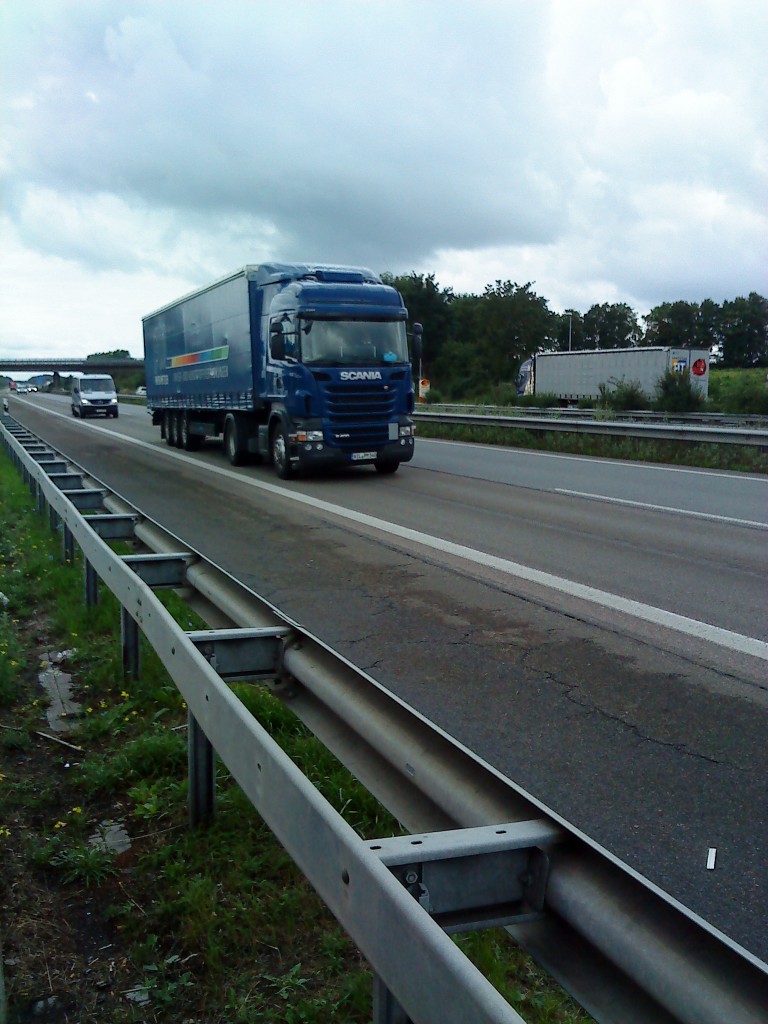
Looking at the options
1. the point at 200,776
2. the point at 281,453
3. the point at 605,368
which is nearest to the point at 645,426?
the point at 281,453

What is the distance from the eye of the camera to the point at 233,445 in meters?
19.1

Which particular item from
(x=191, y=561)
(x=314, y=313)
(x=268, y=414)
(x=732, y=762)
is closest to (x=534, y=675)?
(x=732, y=762)

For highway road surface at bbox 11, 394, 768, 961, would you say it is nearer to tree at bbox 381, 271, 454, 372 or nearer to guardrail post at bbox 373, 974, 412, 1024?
guardrail post at bbox 373, 974, 412, 1024

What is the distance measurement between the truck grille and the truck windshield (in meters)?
0.41

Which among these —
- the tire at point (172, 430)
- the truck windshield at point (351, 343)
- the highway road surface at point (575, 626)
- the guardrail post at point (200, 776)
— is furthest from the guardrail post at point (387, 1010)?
the tire at point (172, 430)

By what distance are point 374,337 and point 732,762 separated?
1268 cm

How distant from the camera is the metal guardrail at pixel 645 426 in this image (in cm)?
1886

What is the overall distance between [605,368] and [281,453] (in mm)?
31349

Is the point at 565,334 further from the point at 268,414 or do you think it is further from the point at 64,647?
the point at 64,647

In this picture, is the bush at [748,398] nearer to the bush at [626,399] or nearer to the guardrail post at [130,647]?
the bush at [626,399]

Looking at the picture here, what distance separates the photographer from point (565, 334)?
12088cm

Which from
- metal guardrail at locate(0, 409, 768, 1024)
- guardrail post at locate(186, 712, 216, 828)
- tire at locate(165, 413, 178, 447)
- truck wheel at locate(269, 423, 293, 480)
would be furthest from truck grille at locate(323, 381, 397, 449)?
metal guardrail at locate(0, 409, 768, 1024)

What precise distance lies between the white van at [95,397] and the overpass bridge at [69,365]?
86116 millimetres

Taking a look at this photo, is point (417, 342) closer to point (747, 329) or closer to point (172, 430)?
point (172, 430)
